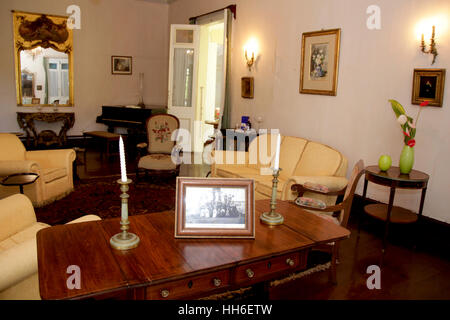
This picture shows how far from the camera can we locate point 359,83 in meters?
4.53

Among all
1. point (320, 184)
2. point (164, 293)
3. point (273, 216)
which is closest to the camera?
point (164, 293)

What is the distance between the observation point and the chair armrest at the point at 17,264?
5.96 feet

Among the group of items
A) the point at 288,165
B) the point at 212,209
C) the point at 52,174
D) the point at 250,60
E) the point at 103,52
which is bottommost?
the point at 52,174

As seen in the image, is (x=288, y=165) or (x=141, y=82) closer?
(x=288, y=165)

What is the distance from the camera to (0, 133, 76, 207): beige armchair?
176 inches

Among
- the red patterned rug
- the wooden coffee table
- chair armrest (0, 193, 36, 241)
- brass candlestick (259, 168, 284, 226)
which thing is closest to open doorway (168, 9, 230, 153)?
the red patterned rug

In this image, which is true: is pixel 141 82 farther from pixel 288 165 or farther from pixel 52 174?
pixel 288 165

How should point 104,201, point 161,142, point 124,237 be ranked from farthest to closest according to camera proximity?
point 161,142, point 104,201, point 124,237

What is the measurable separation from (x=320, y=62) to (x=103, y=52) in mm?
6238

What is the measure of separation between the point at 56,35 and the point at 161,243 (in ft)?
27.6

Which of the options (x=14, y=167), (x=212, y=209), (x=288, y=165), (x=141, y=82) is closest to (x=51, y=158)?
(x=14, y=167)

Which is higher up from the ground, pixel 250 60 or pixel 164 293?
pixel 250 60

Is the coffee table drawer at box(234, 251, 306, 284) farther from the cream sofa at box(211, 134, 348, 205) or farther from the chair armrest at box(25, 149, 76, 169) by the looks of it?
the chair armrest at box(25, 149, 76, 169)
